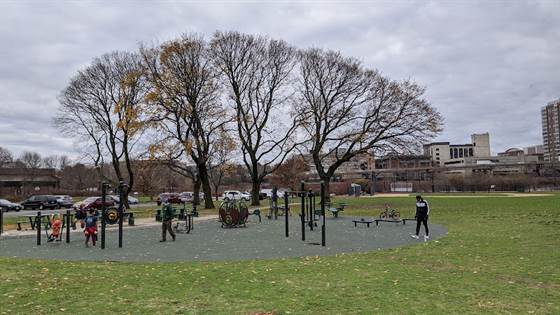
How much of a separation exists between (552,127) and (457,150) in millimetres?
A: 54785

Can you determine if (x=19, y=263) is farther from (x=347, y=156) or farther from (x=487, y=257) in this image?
(x=347, y=156)

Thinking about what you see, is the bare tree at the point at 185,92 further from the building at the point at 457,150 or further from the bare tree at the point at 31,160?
the building at the point at 457,150

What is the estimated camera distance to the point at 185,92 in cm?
4150

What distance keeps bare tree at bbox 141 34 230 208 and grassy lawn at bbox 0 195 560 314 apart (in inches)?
1143

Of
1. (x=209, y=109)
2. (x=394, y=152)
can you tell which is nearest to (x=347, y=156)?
(x=394, y=152)

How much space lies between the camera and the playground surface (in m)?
14.6

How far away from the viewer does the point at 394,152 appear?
4419cm

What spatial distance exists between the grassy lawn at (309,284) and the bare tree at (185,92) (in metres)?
29.0

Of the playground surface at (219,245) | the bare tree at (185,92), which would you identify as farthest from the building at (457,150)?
the playground surface at (219,245)

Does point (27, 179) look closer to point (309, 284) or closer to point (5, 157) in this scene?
point (5, 157)

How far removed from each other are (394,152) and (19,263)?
118 feet

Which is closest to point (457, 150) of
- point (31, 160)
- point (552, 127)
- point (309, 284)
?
point (552, 127)

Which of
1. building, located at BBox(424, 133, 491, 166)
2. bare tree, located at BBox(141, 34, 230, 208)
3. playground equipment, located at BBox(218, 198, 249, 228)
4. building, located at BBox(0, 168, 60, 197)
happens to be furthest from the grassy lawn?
building, located at BBox(424, 133, 491, 166)

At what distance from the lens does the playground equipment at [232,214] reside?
83.8 ft
